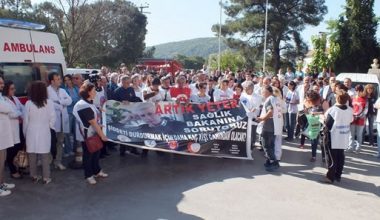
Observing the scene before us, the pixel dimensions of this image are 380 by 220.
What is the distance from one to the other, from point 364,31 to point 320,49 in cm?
1022

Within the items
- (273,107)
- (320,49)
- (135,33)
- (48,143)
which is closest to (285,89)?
(273,107)

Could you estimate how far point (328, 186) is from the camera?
7.07 m

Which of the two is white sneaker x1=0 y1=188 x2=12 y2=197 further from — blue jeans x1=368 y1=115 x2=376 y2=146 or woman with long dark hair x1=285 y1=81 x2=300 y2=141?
blue jeans x1=368 y1=115 x2=376 y2=146

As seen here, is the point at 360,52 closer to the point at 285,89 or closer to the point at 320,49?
the point at 320,49

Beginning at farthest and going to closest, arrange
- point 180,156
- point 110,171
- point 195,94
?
1. point 195,94
2. point 180,156
3. point 110,171

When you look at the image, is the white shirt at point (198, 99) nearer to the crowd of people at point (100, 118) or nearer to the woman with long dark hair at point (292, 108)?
the crowd of people at point (100, 118)

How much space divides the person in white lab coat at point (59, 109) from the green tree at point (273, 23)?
32.9 meters

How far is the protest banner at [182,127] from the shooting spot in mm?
8164

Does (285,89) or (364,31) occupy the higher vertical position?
(364,31)

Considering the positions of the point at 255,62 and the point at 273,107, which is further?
the point at 255,62

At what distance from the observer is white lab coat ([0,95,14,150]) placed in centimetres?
619

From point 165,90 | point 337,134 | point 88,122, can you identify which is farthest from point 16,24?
point 337,134

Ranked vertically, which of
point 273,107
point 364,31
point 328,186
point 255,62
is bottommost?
point 328,186

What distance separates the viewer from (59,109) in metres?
7.84
